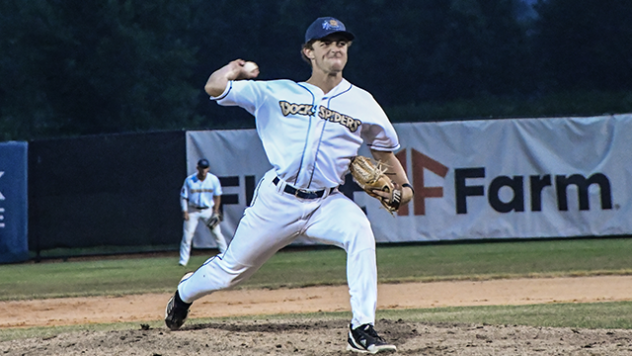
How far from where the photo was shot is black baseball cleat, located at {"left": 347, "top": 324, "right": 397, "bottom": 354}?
5.07 meters

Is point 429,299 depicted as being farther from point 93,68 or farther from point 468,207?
point 93,68

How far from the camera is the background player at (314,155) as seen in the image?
5.20 meters

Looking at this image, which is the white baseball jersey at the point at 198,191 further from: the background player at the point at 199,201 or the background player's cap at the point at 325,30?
the background player's cap at the point at 325,30

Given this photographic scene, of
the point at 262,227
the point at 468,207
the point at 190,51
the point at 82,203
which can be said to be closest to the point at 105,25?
the point at 190,51

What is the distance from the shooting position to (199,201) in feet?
44.4

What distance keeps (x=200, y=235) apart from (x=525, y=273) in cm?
578

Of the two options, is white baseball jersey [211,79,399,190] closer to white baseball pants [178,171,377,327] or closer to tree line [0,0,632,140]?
white baseball pants [178,171,377,327]

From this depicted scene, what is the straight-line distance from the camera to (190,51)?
101 feet

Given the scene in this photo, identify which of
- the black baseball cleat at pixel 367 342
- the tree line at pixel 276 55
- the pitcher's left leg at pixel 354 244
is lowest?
the black baseball cleat at pixel 367 342

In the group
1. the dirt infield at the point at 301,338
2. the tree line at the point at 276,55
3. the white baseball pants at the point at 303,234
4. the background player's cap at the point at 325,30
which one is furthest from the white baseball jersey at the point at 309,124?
the tree line at the point at 276,55

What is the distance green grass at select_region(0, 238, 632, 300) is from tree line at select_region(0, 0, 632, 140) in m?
12.5

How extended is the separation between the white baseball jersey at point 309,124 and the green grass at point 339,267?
5.53 meters

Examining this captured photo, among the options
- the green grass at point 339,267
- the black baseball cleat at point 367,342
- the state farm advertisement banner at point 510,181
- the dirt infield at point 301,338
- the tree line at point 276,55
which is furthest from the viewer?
the tree line at point 276,55

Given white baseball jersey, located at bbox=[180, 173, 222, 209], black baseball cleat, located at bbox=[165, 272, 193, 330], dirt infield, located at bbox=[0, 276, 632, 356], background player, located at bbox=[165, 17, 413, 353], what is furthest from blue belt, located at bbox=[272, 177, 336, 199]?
Result: white baseball jersey, located at bbox=[180, 173, 222, 209]
